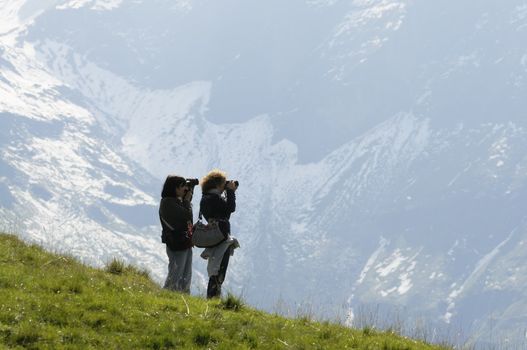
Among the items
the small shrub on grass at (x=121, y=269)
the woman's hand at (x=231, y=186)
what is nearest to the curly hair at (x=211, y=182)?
the woman's hand at (x=231, y=186)

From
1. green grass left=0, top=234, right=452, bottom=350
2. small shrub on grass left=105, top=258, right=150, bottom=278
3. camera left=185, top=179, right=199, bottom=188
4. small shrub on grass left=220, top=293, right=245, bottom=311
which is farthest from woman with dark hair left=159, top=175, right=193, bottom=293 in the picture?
small shrub on grass left=220, top=293, right=245, bottom=311

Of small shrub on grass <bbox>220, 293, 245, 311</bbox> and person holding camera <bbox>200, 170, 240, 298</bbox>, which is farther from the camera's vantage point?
person holding camera <bbox>200, 170, 240, 298</bbox>

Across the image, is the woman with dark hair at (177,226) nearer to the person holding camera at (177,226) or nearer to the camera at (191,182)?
the person holding camera at (177,226)

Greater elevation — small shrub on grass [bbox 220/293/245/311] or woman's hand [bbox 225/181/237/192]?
woman's hand [bbox 225/181/237/192]

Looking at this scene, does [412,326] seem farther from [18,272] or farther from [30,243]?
[30,243]

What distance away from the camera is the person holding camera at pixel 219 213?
17.4 metres

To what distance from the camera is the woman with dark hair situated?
1730 cm

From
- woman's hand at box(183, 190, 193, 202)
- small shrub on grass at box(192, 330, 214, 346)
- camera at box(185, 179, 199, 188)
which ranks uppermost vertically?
camera at box(185, 179, 199, 188)

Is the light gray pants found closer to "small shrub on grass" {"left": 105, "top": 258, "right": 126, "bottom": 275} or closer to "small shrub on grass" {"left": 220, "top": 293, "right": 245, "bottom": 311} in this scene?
"small shrub on grass" {"left": 105, "top": 258, "right": 126, "bottom": 275}

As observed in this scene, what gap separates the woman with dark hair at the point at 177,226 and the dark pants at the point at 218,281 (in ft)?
1.68

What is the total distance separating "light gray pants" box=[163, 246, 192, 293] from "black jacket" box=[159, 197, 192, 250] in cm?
20

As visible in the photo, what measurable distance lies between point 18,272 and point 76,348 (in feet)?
11.5

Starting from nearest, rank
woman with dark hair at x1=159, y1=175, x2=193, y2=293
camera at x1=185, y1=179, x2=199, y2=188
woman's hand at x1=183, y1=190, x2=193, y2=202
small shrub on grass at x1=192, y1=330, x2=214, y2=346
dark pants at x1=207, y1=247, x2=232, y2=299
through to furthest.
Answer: small shrub on grass at x1=192, y1=330, x2=214, y2=346 → dark pants at x1=207, y1=247, x2=232, y2=299 → woman with dark hair at x1=159, y1=175, x2=193, y2=293 → camera at x1=185, y1=179, x2=199, y2=188 → woman's hand at x1=183, y1=190, x2=193, y2=202

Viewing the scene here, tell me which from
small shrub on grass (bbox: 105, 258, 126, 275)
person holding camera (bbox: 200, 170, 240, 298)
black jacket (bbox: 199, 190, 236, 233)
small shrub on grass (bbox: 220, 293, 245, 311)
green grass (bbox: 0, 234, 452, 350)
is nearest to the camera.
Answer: green grass (bbox: 0, 234, 452, 350)
